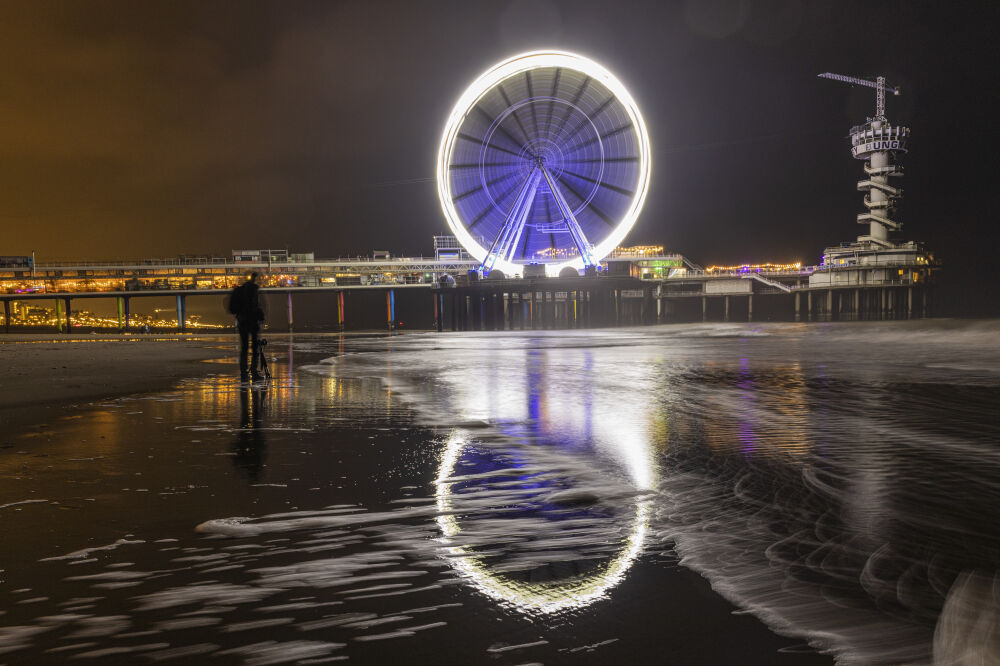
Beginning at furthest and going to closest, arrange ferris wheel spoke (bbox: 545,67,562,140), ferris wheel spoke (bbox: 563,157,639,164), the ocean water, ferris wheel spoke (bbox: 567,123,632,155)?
ferris wheel spoke (bbox: 563,157,639,164) < ferris wheel spoke (bbox: 567,123,632,155) < ferris wheel spoke (bbox: 545,67,562,140) < the ocean water

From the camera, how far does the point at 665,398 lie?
8773mm

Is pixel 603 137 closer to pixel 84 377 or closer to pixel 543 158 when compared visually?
pixel 543 158

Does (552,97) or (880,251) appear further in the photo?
(880,251)

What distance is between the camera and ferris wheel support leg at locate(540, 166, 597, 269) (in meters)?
39.9

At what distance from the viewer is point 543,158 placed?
40.0 meters

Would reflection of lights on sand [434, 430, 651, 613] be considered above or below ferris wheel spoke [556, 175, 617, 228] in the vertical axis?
below

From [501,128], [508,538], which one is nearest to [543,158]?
[501,128]

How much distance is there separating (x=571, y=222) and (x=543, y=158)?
4.22 m

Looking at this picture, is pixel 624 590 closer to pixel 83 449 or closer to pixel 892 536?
pixel 892 536

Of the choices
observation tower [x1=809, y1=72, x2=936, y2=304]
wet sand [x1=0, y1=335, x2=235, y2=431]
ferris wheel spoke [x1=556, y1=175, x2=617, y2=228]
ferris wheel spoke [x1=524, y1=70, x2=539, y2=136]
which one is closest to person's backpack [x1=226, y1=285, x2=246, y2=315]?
wet sand [x1=0, y1=335, x2=235, y2=431]

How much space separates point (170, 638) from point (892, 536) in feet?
10.1

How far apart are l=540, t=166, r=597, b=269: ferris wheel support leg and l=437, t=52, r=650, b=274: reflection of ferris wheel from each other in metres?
0.06

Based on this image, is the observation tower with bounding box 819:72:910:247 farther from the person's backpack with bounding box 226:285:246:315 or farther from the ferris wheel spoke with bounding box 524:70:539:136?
the person's backpack with bounding box 226:285:246:315

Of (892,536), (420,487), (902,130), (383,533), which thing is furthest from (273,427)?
(902,130)
